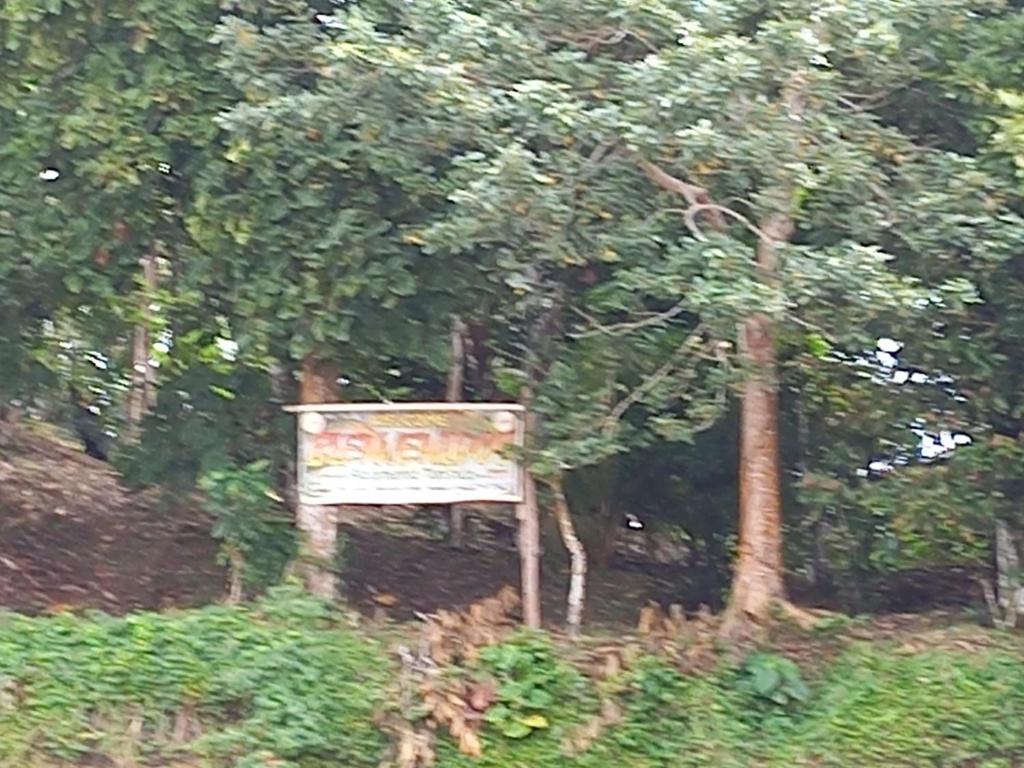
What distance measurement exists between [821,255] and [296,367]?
310 cm

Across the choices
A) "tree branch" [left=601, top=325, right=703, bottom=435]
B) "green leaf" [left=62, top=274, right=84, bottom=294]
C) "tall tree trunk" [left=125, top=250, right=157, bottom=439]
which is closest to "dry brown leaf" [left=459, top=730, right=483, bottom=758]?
"tree branch" [left=601, top=325, right=703, bottom=435]

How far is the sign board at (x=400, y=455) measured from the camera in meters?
7.35

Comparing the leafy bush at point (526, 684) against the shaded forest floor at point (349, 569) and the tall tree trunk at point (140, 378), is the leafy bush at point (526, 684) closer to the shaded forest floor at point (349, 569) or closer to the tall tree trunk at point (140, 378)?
the shaded forest floor at point (349, 569)

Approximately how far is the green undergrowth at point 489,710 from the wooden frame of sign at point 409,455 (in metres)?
0.76

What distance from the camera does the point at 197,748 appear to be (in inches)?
258

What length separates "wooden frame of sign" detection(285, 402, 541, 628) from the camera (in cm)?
736

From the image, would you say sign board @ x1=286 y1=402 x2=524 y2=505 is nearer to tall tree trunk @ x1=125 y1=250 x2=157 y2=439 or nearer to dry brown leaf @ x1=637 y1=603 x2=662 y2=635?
dry brown leaf @ x1=637 y1=603 x2=662 y2=635

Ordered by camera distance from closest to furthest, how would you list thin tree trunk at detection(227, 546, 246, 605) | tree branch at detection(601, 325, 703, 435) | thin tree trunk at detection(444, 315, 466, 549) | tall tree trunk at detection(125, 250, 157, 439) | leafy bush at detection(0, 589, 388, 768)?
leafy bush at detection(0, 589, 388, 768) < tree branch at detection(601, 325, 703, 435) < thin tree trunk at detection(227, 546, 246, 605) < thin tree trunk at detection(444, 315, 466, 549) < tall tree trunk at detection(125, 250, 157, 439)

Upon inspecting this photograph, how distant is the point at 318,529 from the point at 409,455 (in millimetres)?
742

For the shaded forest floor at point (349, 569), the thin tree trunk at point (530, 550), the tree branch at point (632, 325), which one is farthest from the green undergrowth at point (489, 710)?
the tree branch at point (632, 325)

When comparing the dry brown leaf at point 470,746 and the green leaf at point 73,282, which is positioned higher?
the green leaf at point 73,282

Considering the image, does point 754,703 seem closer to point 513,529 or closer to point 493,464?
point 493,464

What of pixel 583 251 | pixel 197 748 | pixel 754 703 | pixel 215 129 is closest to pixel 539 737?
pixel 754 703

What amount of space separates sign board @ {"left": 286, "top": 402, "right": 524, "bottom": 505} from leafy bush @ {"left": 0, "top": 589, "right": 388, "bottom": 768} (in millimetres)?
760
